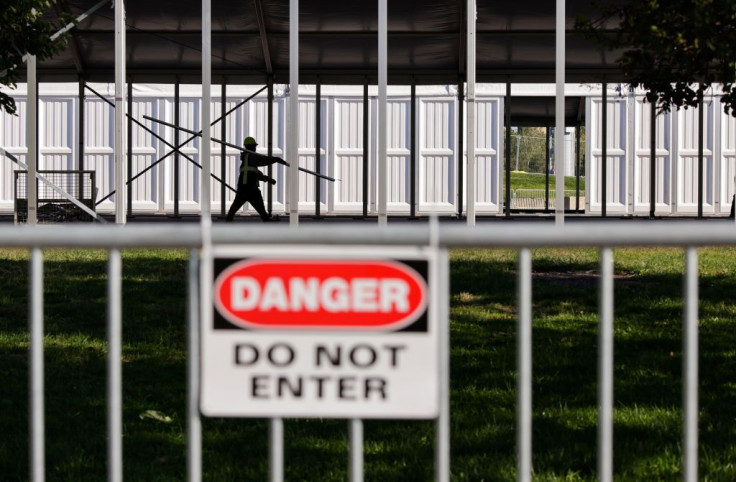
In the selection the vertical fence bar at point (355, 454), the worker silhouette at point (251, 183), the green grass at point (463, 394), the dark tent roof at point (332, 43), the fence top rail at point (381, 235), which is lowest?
the green grass at point (463, 394)

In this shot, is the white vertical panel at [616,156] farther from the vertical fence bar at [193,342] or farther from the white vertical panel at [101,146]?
the vertical fence bar at [193,342]

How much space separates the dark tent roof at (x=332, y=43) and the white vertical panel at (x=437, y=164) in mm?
1514

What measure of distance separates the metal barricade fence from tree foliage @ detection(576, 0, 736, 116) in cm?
669

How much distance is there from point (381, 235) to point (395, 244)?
0.12 feet

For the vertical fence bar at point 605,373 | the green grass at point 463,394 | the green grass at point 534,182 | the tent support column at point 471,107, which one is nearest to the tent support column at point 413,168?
the tent support column at point 471,107

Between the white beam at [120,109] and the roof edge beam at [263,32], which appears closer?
the white beam at [120,109]

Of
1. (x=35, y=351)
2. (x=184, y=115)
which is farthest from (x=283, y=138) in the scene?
(x=35, y=351)

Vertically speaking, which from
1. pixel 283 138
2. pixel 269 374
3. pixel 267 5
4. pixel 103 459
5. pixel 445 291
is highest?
pixel 267 5

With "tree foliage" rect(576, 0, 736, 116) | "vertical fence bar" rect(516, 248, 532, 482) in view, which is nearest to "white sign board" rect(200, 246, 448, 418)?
"vertical fence bar" rect(516, 248, 532, 482)

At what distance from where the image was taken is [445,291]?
275 cm

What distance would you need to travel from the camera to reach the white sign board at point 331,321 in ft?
8.70

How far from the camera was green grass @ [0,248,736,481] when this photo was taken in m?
5.21

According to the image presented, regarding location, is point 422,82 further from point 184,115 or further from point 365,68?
point 184,115

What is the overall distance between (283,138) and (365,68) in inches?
94.5
